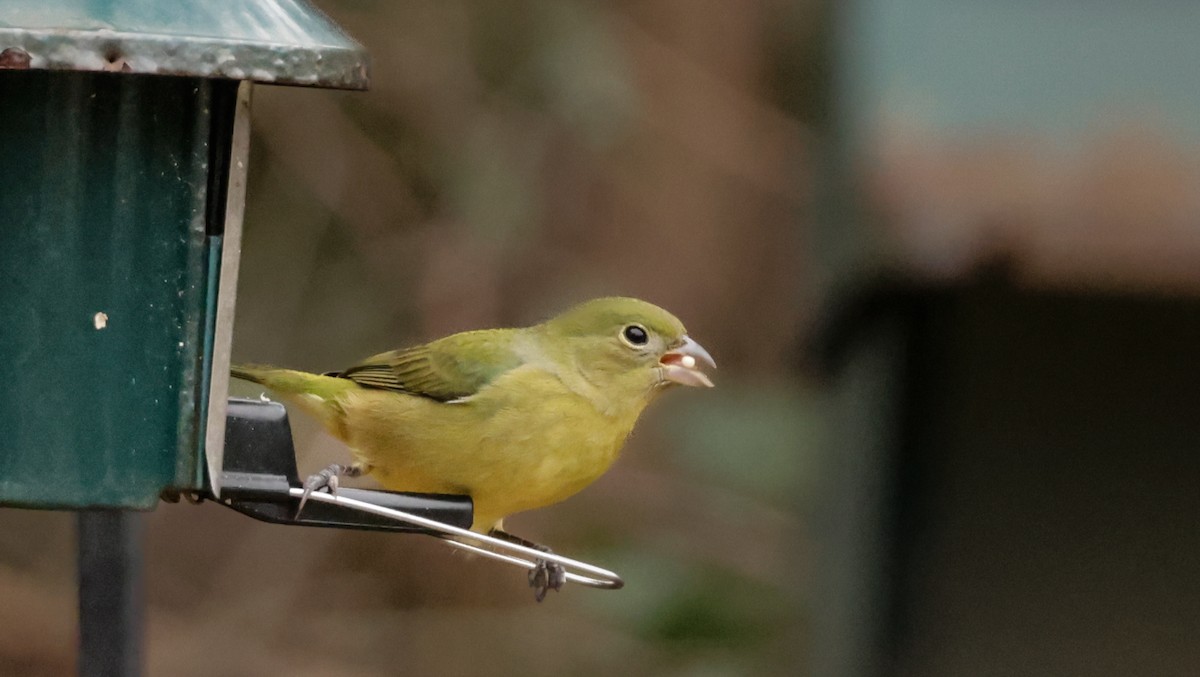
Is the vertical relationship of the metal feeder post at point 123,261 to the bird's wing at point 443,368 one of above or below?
above

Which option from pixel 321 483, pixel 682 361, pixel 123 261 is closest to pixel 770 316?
pixel 682 361

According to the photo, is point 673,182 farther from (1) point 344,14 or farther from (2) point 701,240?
(1) point 344,14

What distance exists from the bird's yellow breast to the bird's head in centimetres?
24

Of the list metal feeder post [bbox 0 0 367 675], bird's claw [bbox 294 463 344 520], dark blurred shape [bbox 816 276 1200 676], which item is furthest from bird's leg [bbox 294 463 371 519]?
dark blurred shape [bbox 816 276 1200 676]

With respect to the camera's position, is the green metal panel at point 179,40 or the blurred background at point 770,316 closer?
the green metal panel at point 179,40

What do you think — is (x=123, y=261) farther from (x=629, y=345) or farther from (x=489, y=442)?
(x=629, y=345)

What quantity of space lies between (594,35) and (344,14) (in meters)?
1.31

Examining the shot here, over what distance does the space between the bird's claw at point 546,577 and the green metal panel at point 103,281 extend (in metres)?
1.20

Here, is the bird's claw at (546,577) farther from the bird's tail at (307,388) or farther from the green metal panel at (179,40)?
the green metal panel at (179,40)

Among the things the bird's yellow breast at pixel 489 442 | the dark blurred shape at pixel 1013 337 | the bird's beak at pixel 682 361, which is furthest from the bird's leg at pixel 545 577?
the dark blurred shape at pixel 1013 337

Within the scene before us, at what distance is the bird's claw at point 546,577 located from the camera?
4332 millimetres

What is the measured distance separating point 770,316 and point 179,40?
7979 millimetres

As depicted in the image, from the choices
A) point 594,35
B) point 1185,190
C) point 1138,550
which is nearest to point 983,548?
point 1138,550

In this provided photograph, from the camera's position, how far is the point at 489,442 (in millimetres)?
4441
